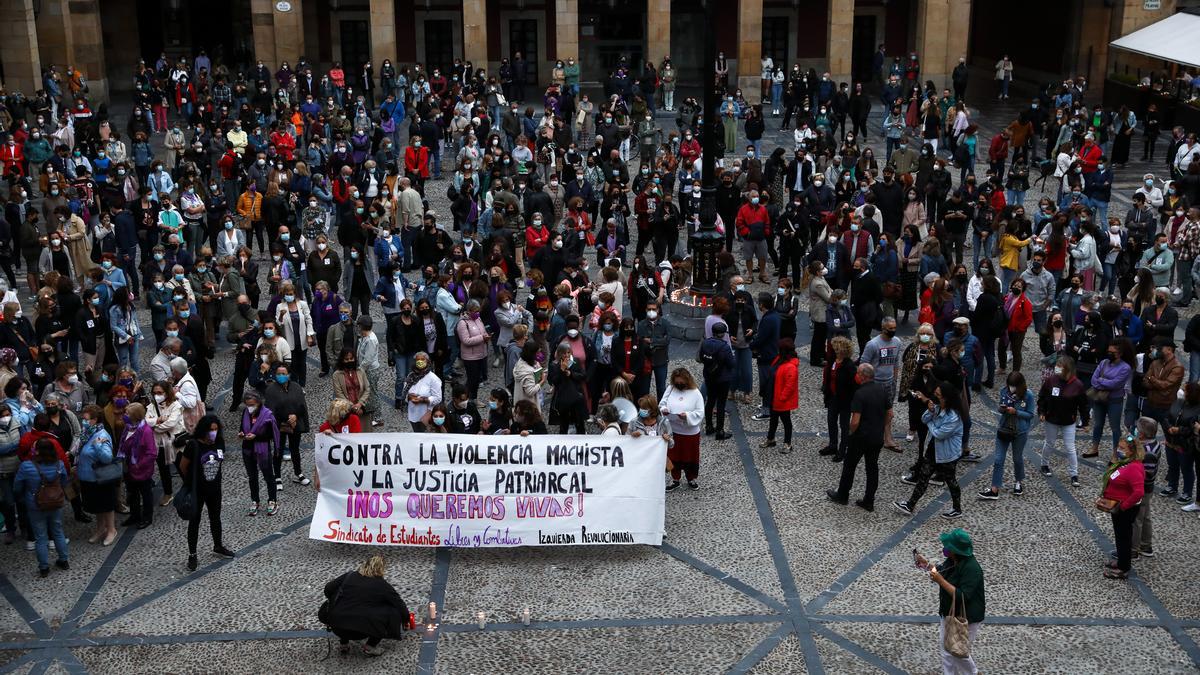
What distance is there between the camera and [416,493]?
12664 millimetres

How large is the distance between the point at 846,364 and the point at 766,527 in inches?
83.5

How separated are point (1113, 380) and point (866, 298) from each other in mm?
3823

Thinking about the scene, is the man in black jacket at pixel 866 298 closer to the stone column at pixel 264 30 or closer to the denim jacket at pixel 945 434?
the denim jacket at pixel 945 434

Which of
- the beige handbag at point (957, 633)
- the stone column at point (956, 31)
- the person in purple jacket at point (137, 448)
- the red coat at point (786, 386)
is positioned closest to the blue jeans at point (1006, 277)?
the red coat at point (786, 386)

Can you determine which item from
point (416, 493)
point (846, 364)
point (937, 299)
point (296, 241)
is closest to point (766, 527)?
point (846, 364)

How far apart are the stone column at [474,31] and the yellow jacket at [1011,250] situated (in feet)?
73.6

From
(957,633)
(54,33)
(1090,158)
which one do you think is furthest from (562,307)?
(54,33)

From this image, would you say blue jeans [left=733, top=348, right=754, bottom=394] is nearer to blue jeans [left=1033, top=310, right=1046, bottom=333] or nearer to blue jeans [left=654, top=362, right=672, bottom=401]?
blue jeans [left=654, top=362, right=672, bottom=401]

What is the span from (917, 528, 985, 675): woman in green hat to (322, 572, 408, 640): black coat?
4.20 meters

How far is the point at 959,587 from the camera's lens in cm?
984

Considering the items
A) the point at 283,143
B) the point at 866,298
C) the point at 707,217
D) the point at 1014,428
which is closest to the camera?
the point at 1014,428

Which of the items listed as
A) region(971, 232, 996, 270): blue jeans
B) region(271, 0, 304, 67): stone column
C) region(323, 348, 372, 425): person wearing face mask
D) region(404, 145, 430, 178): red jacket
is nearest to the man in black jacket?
region(971, 232, 996, 270): blue jeans

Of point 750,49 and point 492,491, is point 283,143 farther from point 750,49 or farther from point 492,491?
point 492,491

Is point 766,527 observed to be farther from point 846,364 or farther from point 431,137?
point 431,137
